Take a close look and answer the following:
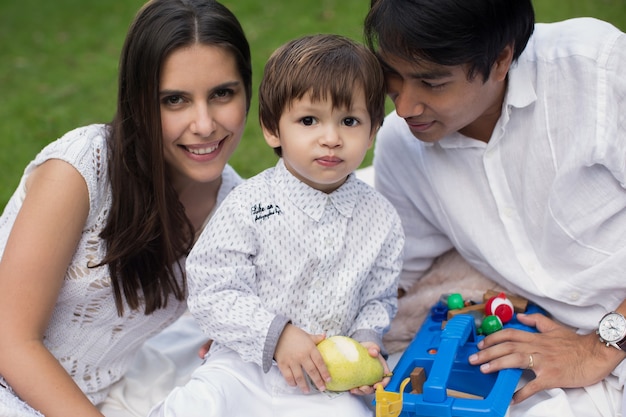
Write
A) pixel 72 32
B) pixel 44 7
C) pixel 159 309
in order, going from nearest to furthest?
pixel 159 309 < pixel 72 32 < pixel 44 7

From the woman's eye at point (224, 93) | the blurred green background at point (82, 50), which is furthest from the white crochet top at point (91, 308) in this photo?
the blurred green background at point (82, 50)

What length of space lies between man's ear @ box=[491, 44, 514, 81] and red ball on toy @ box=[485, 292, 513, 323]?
663 millimetres

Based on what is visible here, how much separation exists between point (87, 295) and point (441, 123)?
1.16 m

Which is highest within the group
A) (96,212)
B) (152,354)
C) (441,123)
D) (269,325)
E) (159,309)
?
(441,123)

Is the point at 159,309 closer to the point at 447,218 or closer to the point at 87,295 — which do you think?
the point at 87,295

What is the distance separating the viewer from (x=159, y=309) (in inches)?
103

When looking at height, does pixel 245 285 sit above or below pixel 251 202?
below

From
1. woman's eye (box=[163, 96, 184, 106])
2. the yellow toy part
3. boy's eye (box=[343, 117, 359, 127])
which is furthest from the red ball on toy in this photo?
woman's eye (box=[163, 96, 184, 106])

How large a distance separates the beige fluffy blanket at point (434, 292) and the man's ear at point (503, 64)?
706 mm

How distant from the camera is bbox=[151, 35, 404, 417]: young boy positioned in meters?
2.09

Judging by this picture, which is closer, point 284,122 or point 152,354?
point 284,122

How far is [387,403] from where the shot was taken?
199 cm

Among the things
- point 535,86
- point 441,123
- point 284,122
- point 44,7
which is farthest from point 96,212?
point 44,7

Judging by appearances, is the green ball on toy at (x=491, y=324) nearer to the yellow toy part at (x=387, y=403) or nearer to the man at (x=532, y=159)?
the man at (x=532, y=159)
